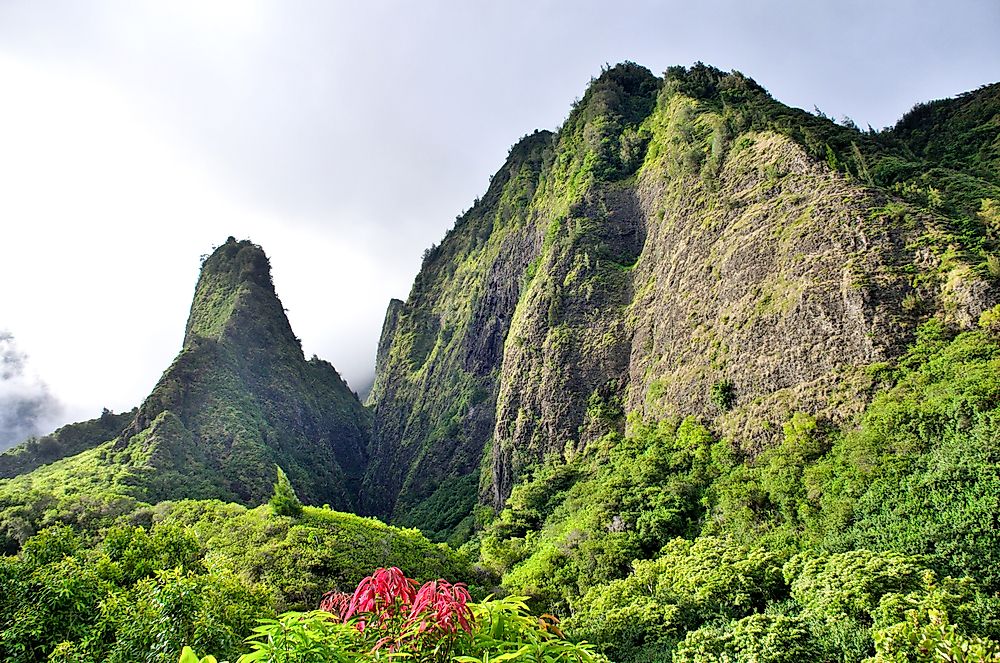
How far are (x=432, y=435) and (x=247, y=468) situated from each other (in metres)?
28.0

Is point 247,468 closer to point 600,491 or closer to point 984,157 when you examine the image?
point 600,491

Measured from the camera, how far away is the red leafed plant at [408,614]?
11.3 feet

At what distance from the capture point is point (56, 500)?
38219 millimetres

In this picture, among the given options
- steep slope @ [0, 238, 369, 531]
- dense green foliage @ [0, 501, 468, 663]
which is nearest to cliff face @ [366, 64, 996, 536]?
steep slope @ [0, 238, 369, 531]

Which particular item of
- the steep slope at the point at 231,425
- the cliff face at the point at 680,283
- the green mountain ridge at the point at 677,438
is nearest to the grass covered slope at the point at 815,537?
the green mountain ridge at the point at 677,438

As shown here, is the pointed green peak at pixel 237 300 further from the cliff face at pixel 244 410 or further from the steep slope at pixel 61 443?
the steep slope at pixel 61 443

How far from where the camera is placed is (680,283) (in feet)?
155

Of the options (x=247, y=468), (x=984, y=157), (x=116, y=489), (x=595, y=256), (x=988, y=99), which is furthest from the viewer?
(x=247, y=468)

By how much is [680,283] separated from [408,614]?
154 ft

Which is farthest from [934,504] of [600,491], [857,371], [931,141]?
[931,141]

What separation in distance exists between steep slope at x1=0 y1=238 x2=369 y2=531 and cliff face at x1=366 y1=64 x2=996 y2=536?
13.2m

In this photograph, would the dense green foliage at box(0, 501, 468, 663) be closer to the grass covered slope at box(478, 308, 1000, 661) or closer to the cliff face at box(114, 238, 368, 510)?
the grass covered slope at box(478, 308, 1000, 661)

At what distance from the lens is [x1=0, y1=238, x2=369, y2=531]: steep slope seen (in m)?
55.9

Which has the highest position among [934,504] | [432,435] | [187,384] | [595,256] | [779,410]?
[595,256]
